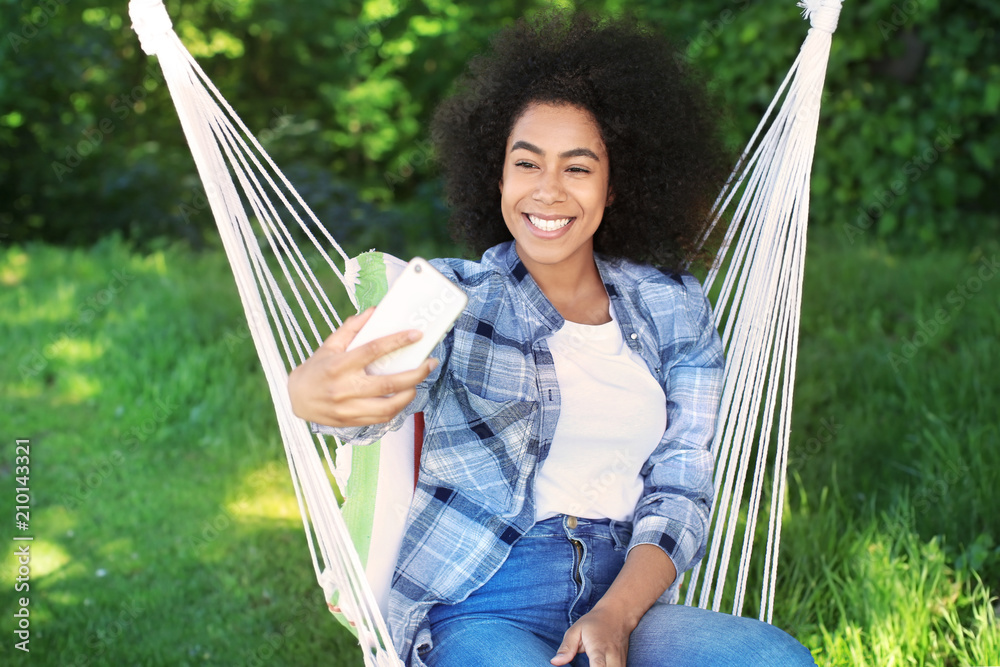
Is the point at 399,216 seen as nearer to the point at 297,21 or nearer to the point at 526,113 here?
the point at 297,21

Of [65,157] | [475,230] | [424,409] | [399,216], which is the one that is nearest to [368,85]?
[399,216]

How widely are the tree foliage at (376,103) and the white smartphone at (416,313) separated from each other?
2.20 meters

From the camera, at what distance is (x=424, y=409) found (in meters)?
1.41

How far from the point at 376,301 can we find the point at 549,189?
0.32 metres

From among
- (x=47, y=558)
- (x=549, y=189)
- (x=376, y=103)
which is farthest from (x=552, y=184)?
(x=376, y=103)

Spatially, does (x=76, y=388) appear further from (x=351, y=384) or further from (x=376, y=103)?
(x=376, y=103)

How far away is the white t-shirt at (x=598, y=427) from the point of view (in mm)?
1423

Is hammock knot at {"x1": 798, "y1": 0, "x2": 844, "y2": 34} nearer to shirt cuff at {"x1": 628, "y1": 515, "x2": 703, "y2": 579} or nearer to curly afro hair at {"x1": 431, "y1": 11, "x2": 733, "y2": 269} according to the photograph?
curly afro hair at {"x1": 431, "y1": 11, "x2": 733, "y2": 269}

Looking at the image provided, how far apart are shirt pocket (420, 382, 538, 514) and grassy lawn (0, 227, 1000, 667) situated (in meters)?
0.77

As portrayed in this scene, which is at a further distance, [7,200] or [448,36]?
[448,36]

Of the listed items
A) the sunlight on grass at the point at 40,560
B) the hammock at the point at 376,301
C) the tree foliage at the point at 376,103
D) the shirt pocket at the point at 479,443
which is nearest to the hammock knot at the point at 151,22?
the hammock at the point at 376,301

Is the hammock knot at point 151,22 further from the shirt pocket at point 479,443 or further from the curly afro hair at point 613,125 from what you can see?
the shirt pocket at point 479,443

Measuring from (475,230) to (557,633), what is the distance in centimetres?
76

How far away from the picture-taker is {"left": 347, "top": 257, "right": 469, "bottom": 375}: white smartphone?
42.9 inches
